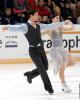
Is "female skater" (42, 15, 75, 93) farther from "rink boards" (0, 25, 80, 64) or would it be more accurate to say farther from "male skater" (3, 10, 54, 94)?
"rink boards" (0, 25, 80, 64)

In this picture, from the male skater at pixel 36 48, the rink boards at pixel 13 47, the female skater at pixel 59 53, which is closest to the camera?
the male skater at pixel 36 48

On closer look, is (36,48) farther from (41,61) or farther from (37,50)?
(41,61)

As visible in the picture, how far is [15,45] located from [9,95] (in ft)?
15.2

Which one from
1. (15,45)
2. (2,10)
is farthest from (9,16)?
(15,45)

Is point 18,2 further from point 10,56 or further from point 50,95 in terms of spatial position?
point 50,95

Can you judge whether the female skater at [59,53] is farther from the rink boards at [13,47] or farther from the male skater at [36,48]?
the rink boards at [13,47]

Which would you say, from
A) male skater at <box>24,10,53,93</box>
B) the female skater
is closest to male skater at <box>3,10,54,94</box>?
male skater at <box>24,10,53,93</box>

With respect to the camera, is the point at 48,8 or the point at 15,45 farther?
the point at 48,8

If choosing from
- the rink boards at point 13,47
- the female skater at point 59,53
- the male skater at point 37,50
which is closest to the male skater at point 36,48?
the male skater at point 37,50

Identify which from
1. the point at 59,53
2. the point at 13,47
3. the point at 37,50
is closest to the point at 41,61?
the point at 37,50

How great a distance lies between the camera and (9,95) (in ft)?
24.9

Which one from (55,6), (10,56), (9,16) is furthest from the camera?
(55,6)

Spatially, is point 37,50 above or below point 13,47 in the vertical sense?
above

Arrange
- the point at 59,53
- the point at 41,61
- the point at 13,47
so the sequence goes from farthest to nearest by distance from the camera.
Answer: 1. the point at 13,47
2. the point at 59,53
3. the point at 41,61
